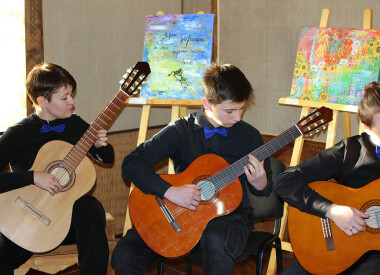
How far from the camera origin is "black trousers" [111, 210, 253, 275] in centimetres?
222

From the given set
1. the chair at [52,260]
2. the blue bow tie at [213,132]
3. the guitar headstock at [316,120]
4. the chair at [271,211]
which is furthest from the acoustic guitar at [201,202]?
the chair at [52,260]

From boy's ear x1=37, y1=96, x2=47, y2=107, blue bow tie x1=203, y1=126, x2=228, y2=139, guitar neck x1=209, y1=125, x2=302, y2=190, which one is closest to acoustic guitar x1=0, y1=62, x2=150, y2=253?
boy's ear x1=37, y1=96, x2=47, y2=107

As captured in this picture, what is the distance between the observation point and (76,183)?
2621 mm

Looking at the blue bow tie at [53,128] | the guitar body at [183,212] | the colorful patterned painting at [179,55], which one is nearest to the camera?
the guitar body at [183,212]

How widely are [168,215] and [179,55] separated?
4.57 ft

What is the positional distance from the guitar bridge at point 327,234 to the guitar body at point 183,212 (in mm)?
396

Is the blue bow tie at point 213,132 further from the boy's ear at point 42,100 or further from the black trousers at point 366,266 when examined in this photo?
the boy's ear at point 42,100

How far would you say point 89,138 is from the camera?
267cm

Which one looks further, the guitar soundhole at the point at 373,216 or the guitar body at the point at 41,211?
the guitar body at the point at 41,211

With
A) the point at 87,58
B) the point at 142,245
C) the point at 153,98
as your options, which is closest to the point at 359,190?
the point at 142,245

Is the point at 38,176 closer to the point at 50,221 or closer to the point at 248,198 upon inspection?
the point at 50,221

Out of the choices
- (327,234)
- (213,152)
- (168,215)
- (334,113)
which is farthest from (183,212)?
(334,113)

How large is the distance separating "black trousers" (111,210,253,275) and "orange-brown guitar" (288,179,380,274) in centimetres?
24

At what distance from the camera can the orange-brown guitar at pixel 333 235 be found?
2146mm
